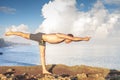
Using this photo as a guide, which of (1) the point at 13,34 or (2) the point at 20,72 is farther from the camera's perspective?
(2) the point at 20,72

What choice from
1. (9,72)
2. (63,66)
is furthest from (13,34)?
(63,66)

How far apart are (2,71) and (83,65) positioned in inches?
156

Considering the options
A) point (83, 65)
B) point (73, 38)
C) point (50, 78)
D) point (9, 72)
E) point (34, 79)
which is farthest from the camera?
point (83, 65)

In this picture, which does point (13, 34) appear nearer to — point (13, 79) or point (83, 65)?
point (13, 79)

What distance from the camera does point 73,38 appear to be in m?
11.6

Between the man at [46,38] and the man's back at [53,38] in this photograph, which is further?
the man's back at [53,38]

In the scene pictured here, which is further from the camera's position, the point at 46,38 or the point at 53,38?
the point at 46,38

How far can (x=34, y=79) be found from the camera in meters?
14.1

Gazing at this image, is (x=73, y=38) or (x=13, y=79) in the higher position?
(x=73, y=38)

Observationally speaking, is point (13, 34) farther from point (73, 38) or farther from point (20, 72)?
point (20, 72)

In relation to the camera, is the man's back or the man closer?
the man

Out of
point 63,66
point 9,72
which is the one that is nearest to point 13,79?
point 9,72

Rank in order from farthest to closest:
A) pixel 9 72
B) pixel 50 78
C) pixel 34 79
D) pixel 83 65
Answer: pixel 83 65 → pixel 9 72 → pixel 34 79 → pixel 50 78

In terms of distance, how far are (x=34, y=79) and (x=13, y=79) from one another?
93cm
